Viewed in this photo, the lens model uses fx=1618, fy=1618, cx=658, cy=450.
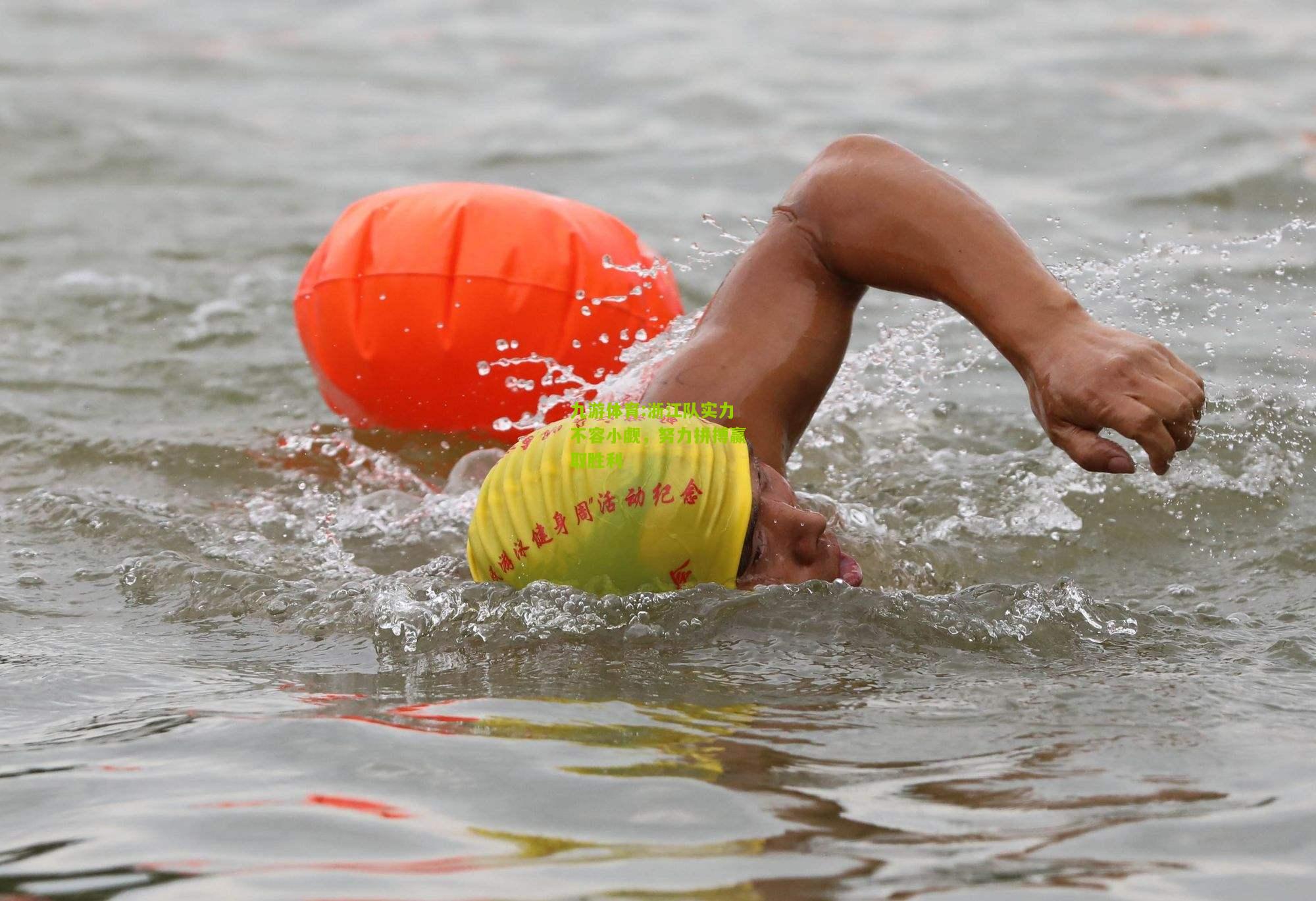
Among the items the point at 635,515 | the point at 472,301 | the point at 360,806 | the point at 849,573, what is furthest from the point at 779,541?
the point at 472,301

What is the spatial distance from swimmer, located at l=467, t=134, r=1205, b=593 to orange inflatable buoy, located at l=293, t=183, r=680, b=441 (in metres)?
1.01

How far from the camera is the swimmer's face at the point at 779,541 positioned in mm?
3379

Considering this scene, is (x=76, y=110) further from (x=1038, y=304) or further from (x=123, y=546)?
(x=1038, y=304)

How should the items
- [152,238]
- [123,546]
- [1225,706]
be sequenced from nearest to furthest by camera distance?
[1225,706] → [123,546] → [152,238]

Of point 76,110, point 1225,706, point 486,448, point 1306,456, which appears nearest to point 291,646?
point 486,448

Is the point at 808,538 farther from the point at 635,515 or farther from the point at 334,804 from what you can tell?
the point at 334,804

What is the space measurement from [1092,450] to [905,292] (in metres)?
0.75

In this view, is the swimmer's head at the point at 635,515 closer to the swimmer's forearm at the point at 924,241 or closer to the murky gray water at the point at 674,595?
the murky gray water at the point at 674,595

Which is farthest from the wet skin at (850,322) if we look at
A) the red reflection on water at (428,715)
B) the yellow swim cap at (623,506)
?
the red reflection on water at (428,715)

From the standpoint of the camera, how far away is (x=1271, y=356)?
546 cm

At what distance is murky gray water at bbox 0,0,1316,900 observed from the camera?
2340 millimetres

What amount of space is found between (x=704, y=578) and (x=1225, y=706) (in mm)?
1041

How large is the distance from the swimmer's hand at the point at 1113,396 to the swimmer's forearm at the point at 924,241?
10cm

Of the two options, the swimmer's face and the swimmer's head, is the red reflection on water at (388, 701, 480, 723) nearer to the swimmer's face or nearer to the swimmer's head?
the swimmer's head
